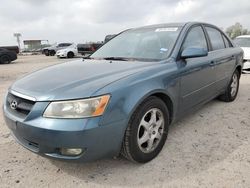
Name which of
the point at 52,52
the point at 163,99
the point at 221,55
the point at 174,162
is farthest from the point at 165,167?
the point at 52,52

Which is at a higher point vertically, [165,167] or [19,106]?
[19,106]

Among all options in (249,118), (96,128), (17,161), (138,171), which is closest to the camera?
(96,128)

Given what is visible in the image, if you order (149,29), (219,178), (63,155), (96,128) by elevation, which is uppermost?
(149,29)

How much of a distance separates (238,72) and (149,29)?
103 inches

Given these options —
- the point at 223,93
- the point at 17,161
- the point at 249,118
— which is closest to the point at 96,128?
the point at 17,161

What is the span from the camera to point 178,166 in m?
2.64

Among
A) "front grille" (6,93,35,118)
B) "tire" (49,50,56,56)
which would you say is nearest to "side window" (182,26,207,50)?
"front grille" (6,93,35,118)

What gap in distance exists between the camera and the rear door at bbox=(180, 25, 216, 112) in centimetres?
317

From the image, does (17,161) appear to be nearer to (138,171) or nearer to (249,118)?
(138,171)

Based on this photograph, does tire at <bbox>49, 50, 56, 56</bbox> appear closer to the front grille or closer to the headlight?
the front grille

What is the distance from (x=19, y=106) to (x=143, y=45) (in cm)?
179

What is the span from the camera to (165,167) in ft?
8.63

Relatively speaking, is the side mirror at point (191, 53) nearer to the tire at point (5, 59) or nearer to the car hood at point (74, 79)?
the car hood at point (74, 79)

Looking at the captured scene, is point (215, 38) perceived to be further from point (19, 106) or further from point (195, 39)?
point (19, 106)
